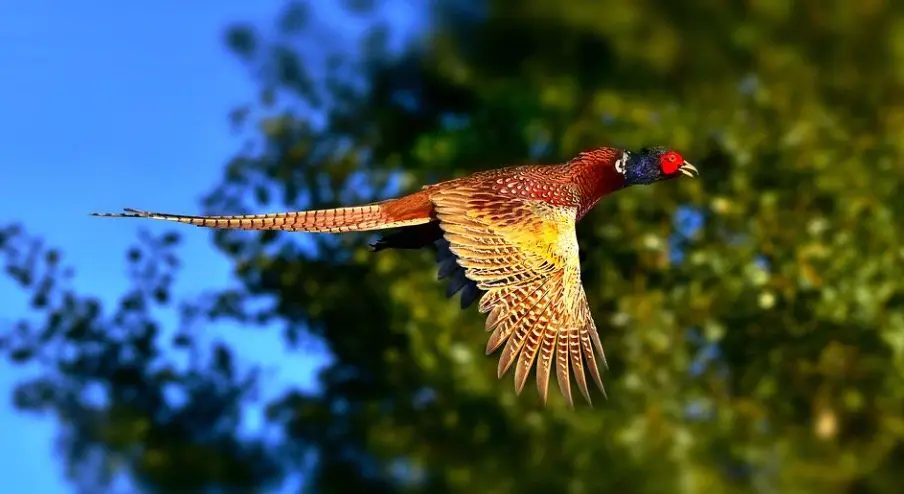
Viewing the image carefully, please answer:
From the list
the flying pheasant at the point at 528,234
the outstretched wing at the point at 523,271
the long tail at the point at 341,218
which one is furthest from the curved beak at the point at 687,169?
the long tail at the point at 341,218

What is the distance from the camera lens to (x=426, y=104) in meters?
12.3

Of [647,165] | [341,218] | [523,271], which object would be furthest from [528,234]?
[341,218]

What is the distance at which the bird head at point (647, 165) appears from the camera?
4230mm

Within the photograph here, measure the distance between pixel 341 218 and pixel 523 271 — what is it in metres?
0.60

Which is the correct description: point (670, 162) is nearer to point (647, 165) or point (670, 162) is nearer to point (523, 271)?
point (647, 165)

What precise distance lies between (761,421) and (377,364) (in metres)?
3.10

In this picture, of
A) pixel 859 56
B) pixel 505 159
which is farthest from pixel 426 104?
pixel 859 56

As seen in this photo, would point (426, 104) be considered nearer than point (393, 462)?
No

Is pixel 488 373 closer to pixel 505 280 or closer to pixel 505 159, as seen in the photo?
pixel 505 159

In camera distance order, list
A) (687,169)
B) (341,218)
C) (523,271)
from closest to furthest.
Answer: (341,218) < (523,271) < (687,169)

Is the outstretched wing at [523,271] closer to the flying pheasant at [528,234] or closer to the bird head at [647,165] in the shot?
the flying pheasant at [528,234]

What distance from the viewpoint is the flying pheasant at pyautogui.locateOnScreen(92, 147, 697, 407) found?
4172mm

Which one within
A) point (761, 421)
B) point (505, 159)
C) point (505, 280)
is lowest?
point (505, 280)

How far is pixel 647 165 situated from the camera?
4.23 metres
